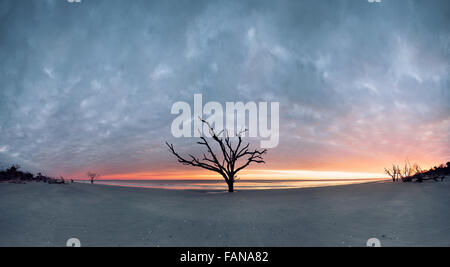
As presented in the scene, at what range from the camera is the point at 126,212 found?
7.95 metres

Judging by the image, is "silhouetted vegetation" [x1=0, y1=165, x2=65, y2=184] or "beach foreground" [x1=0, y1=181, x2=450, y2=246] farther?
"silhouetted vegetation" [x1=0, y1=165, x2=65, y2=184]

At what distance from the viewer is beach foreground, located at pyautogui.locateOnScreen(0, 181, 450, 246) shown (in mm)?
5445

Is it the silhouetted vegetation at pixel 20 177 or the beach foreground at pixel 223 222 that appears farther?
the silhouetted vegetation at pixel 20 177

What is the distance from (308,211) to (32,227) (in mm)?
8389

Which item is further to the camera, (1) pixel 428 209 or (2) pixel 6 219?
(1) pixel 428 209

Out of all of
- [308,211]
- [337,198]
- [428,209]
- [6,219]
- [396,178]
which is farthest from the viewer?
[396,178]

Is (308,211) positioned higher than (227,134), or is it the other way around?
(227,134)

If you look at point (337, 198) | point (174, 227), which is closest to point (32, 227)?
point (174, 227)

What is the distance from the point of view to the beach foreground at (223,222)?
17.9ft

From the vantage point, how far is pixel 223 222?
7.02 m

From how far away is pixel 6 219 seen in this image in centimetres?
641

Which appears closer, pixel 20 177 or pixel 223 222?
pixel 223 222
